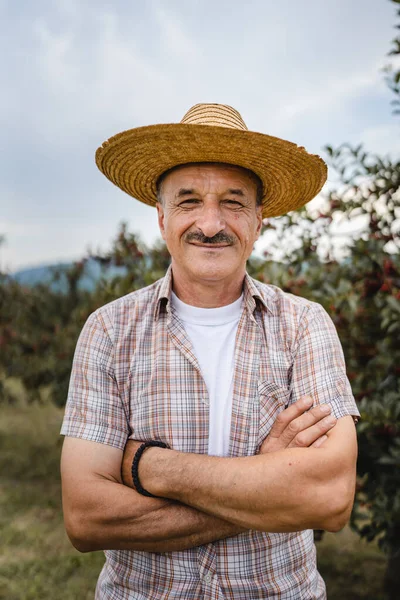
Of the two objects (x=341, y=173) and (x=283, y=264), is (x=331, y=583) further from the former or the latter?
(x=341, y=173)

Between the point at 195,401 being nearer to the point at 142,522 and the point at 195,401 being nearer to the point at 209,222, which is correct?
the point at 142,522

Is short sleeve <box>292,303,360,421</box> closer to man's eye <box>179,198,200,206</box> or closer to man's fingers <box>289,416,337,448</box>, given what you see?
man's fingers <box>289,416,337,448</box>

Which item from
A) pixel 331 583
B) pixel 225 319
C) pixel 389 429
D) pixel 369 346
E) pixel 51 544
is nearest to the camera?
pixel 225 319

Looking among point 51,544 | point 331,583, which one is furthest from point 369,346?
point 51,544

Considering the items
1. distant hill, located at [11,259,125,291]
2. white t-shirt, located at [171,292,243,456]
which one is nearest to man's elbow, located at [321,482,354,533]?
white t-shirt, located at [171,292,243,456]

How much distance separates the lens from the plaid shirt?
76.2 inches

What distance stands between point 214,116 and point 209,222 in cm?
44

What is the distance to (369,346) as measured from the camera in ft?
10.3

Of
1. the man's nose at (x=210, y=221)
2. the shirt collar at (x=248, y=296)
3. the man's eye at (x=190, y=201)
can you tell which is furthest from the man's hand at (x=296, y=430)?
the man's eye at (x=190, y=201)

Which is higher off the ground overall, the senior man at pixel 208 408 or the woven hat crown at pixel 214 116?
the woven hat crown at pixel 214 116

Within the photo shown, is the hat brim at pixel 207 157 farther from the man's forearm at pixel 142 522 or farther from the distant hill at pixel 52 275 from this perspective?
the distant hill at pixel 52 275

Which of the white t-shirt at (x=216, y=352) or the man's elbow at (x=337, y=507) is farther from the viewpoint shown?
the white t-shirt at (x=216, y=352)

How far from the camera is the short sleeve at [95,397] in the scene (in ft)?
6.43

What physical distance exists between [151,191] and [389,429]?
1.73m
